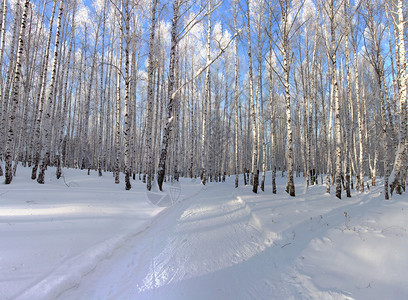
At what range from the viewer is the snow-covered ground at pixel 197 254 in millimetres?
2428

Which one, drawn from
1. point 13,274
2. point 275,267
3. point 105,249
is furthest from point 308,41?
point 13,274

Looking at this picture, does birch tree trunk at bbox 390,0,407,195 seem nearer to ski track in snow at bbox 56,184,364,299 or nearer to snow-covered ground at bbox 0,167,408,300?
snow-covered ground at bbox 0,167,408,300

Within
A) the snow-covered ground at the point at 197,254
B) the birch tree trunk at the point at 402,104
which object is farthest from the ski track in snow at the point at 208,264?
the birch tree trunk at the point at 402,104

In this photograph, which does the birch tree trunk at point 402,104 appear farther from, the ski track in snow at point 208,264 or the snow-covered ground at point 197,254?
the ski track in snow at point 208,264

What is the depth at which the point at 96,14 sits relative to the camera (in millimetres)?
16609

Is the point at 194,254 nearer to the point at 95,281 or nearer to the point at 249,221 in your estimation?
the point at 95,281

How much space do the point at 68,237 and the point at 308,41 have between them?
55.5 ft

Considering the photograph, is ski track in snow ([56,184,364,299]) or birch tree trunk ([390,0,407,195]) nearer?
ski track in snow ([56,184,364,299])

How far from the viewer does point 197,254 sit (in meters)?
3.26

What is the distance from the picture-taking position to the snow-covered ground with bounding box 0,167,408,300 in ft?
7.97

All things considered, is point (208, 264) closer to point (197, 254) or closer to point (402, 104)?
point (197, 254)

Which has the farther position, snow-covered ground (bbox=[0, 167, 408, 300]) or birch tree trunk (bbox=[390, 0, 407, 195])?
birch tree trunk (bbox=[390, 0, 407, 195])

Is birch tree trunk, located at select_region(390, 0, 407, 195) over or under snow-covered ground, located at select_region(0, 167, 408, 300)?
over

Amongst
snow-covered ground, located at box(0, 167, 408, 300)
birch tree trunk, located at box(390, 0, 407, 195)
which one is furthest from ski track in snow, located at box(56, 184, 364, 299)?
birch tree trunk, located at box(390, 0, 407, 195)
